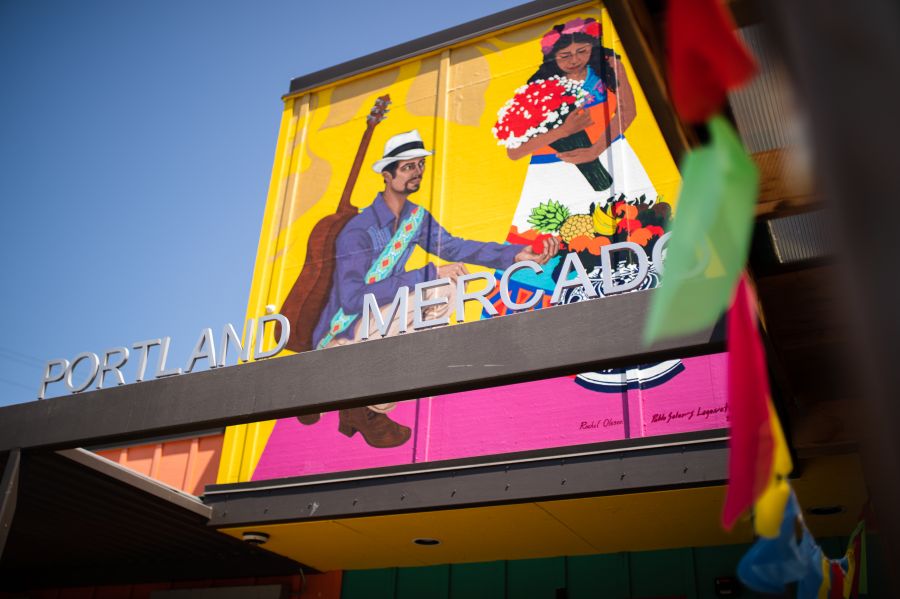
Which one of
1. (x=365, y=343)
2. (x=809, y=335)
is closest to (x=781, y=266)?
(x=809, y=335)

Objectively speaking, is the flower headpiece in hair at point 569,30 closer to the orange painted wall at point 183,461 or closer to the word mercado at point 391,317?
the word mercado at point 391,317

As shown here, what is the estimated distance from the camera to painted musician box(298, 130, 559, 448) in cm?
869

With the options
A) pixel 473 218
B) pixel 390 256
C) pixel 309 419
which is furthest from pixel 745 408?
pixel 390 256

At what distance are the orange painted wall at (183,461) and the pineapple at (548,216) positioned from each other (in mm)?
4499

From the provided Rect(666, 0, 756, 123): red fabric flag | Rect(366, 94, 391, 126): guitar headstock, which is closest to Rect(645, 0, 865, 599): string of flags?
Rect(666, 0, 756, 123): red fabric flag

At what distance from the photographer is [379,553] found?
8031 mm

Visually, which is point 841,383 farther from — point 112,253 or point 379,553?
point 112,253

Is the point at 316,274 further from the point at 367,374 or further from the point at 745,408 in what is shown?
the point at 745,408

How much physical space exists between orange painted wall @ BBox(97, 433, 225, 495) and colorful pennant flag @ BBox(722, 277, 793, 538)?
28.3 ft

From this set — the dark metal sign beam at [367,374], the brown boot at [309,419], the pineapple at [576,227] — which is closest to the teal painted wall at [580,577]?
the brown boot at [309,419]

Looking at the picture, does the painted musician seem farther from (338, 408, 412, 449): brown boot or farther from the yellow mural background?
the yellow mural background

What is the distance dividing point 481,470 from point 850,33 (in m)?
5.96

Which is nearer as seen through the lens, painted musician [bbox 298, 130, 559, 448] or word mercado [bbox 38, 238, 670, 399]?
word mercado [bbox 38, 238, 670, 399]

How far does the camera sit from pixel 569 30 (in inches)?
381
